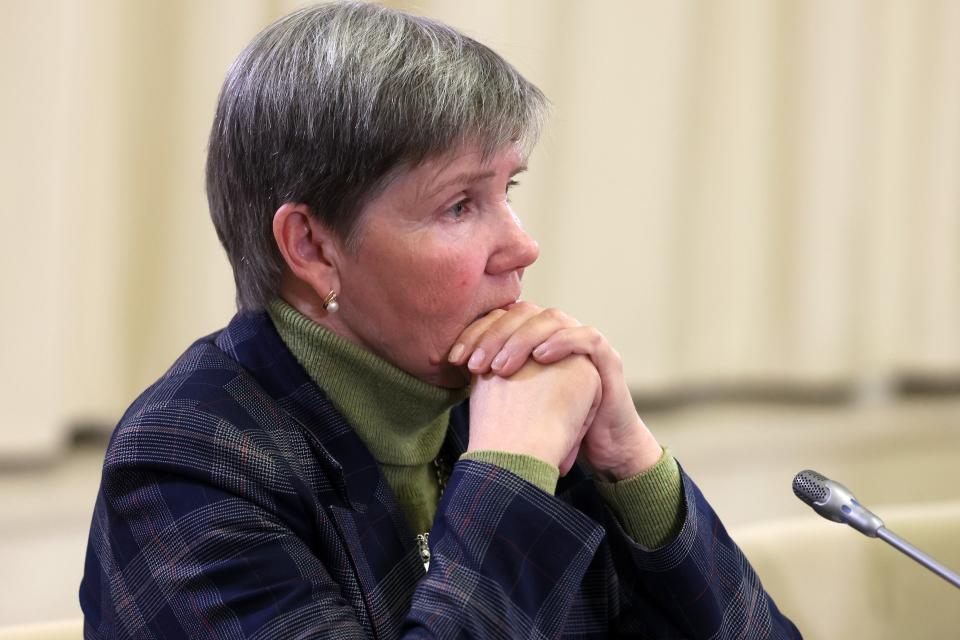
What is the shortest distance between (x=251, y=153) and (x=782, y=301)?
3613 mm

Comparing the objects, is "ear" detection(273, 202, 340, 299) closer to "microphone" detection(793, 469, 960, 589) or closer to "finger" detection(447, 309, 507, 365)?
"finger" detection(447, 309, 507, 365)

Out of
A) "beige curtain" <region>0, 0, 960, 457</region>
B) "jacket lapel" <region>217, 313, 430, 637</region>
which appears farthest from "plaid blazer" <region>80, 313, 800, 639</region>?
"beige curtain" <region>0, 0, 960, 457</region>

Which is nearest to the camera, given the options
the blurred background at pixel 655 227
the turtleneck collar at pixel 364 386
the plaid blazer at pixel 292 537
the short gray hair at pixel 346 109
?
the plaid blazer at pixel 292 537

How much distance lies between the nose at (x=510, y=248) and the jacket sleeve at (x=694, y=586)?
35 centimetres

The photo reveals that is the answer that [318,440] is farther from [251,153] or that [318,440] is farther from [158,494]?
[251,153]

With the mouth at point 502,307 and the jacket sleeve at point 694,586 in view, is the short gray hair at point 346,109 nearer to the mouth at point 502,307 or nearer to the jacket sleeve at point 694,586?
the mouth at point 502,307

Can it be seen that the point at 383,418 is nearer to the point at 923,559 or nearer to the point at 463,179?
the point at 463,179

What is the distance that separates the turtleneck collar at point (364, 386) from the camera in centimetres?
148

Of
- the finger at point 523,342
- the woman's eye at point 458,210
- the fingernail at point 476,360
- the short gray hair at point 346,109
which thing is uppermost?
the short gray hair at point 346,109

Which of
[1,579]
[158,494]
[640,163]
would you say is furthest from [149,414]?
[640,163]

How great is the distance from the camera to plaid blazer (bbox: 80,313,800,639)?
1.27 meters

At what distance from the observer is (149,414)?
1343mm

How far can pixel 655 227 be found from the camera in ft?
14.5

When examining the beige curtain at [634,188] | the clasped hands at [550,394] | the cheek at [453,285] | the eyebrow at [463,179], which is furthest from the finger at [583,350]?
the beige curtain at [634,188]
